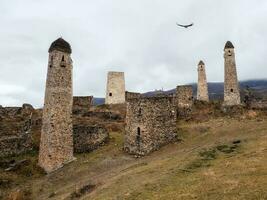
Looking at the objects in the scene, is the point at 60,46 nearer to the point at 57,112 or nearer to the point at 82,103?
the point at 57,112

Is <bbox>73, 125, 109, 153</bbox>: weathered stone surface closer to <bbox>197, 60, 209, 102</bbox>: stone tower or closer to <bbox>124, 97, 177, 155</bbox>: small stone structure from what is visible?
<bbox>124, 97, 177, 155</bbox>: small stone structure

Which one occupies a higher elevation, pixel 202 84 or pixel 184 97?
pixel 202 84

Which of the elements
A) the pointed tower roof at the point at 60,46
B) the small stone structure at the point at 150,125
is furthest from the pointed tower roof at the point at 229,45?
the pointed tower roof at the point at 60,46

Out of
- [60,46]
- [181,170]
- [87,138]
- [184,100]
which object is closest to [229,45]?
[184,100]

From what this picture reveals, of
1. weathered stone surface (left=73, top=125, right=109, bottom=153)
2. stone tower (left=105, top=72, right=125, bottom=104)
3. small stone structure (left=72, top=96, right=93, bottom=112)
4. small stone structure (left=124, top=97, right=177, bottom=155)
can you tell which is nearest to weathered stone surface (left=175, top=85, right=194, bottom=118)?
small stone structure (left=124, top=97, right=177, bottom=155)

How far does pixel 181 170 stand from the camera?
88.1 ft

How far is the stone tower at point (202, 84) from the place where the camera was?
6444 centimetres

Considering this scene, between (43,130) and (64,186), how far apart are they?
27.8 ft

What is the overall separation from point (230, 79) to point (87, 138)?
25.5 meters

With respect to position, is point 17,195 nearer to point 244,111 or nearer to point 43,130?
point 43,130

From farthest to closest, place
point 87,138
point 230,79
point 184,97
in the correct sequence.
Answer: point 230,79, point 184,97, point 87,138

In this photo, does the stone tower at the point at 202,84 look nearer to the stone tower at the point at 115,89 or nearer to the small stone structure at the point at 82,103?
the stone tower at the point at 115,89

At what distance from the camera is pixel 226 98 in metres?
57.1

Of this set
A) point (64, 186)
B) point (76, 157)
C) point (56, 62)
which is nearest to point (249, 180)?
point (64, 186)
